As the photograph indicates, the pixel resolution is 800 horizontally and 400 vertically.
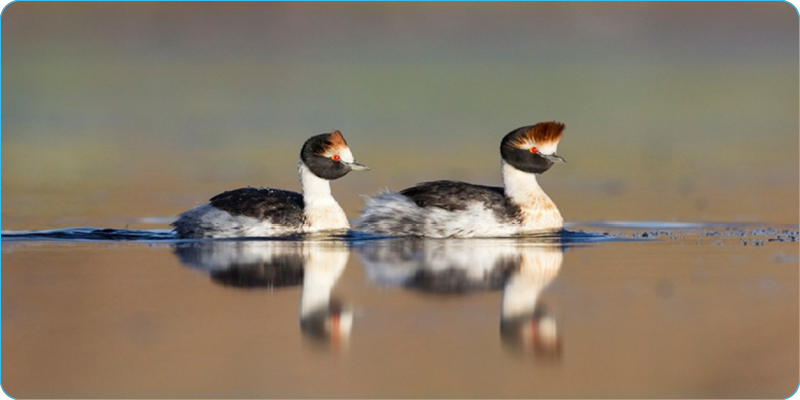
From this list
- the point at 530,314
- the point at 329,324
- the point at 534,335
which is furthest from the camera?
the point at 530,314

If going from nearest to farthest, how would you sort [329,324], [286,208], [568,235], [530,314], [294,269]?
1. [329,324]
2. [530,314]
3. [294,269]
4. [568,235]
5. [286,208]

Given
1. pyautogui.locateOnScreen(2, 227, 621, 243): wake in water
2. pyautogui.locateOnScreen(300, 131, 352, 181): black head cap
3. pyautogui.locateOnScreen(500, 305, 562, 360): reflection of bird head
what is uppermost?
pyautogui.locateOnScreen(300, 131, 352, 181): black head cap

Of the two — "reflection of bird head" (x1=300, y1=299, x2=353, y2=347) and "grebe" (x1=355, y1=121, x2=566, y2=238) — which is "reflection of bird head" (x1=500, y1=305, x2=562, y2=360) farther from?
"grebe" (x1=355, y1=121, x2=566, y2=238)

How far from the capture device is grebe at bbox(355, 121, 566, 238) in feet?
43.4

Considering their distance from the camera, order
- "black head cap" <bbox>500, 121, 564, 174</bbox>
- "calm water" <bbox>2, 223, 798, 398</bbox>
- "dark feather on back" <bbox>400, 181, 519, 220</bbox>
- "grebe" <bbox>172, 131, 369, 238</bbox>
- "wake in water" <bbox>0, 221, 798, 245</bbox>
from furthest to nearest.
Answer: "black head cap" <bbox>500, 121, 564, 174</bbox>
"dark feather on back" <bbox>400, 181, 519, 220</bbox>
"grebe" <bbox>172, 131, 369, 238</bbox>
"wake in water" <bbox>0, 221, 798, 245</bbox>
"calm water" <bbox>2, 223, 798, 398</bbox>

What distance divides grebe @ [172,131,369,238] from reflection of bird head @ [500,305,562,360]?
4.84 meters

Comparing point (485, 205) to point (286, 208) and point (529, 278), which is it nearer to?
point (286, 208)

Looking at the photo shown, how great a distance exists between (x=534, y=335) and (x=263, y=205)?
215 inches

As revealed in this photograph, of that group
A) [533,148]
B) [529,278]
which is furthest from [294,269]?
A: [533,148]

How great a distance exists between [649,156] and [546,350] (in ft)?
46.0

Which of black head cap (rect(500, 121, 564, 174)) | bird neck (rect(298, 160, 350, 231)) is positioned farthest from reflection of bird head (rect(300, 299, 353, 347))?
black head cap (rect(500, 121, 564, 174))

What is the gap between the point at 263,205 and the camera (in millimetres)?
Result: 13289

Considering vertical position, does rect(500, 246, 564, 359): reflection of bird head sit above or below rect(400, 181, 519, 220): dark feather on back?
below

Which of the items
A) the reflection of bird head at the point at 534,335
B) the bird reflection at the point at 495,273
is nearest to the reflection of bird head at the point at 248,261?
the bird reflection at the point at 495,273
